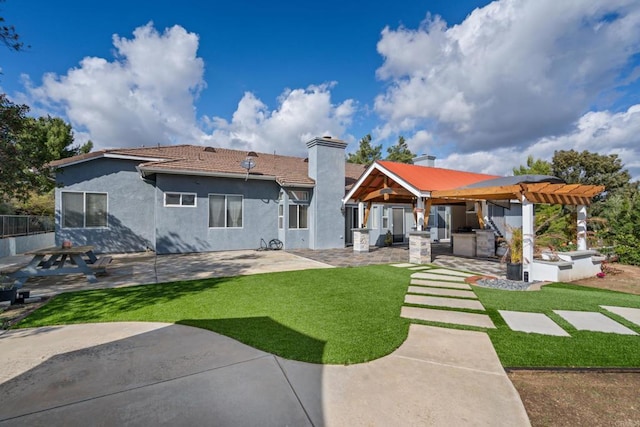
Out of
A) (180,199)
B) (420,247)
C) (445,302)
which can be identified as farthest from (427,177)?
(180,199)

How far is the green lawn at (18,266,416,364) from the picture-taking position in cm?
375

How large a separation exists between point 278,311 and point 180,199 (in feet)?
34.2

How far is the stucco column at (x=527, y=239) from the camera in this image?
763 centimetres

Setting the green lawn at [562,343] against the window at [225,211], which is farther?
the window at [225,211]

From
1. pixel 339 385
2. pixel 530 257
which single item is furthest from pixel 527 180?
pixel 339 385

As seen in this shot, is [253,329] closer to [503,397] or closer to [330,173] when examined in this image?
[503,397]

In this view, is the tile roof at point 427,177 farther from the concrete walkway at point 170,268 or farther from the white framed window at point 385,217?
the concrete walkway at point 170,268

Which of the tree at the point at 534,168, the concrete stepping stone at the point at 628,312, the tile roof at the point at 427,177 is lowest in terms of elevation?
the concrete stepping stone at the point at 628,312

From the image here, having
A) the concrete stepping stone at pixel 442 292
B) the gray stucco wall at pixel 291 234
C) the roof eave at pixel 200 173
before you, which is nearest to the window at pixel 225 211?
the roof eave at pixel 200 173

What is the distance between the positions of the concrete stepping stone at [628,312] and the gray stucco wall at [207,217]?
12962 mm

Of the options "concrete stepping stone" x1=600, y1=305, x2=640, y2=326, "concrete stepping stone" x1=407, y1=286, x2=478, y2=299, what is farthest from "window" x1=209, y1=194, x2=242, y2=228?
"concrete stepping stone" x1=600, y1=305, x2=640, y2=326

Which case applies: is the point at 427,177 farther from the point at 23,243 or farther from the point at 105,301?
the point at 23,243

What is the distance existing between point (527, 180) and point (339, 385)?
8.55 metres

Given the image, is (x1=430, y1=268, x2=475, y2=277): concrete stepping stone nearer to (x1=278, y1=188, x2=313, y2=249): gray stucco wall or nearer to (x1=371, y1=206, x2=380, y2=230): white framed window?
(x1=278, y1=188, x2=313, y2=249): gray stucco wall
